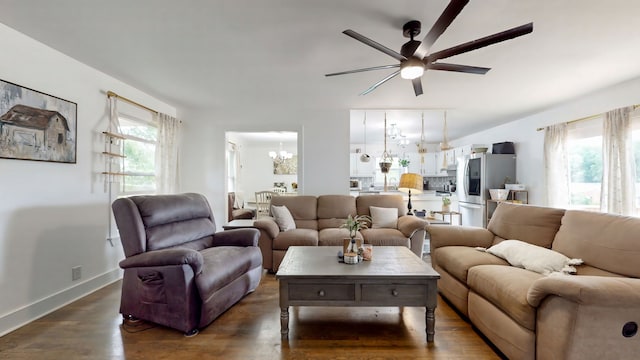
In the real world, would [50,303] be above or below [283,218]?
below

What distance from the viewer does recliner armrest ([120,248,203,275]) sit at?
2098 millimetres

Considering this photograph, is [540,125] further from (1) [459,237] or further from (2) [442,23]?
(2) [442,23]

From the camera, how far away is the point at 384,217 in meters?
4.10

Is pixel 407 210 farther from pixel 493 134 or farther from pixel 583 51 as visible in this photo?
pixel 493 134

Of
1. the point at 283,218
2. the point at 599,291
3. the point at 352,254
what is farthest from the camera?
the point at 283,218

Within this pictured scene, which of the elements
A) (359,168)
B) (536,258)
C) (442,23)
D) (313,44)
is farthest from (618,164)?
(359,168)

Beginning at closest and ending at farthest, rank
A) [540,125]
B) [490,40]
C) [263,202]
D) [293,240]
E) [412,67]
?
[490,40], [412,67], [293,240], [540,125], [263,202]

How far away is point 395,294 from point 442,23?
6.03 feet

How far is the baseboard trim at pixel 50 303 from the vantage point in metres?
2.25

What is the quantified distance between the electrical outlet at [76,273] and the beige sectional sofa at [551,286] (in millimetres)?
3706

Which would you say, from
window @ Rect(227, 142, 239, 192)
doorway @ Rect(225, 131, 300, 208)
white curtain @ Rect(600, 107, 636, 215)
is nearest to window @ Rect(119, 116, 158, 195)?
window @ Rect(227, 142, 239, 192)

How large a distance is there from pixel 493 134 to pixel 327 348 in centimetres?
641

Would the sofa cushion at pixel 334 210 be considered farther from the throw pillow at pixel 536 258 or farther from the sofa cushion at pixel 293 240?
the throw pillow at pixel 536 258

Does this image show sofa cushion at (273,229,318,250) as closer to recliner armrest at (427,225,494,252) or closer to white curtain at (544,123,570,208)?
recliner armrest at (427,225,494,252)
